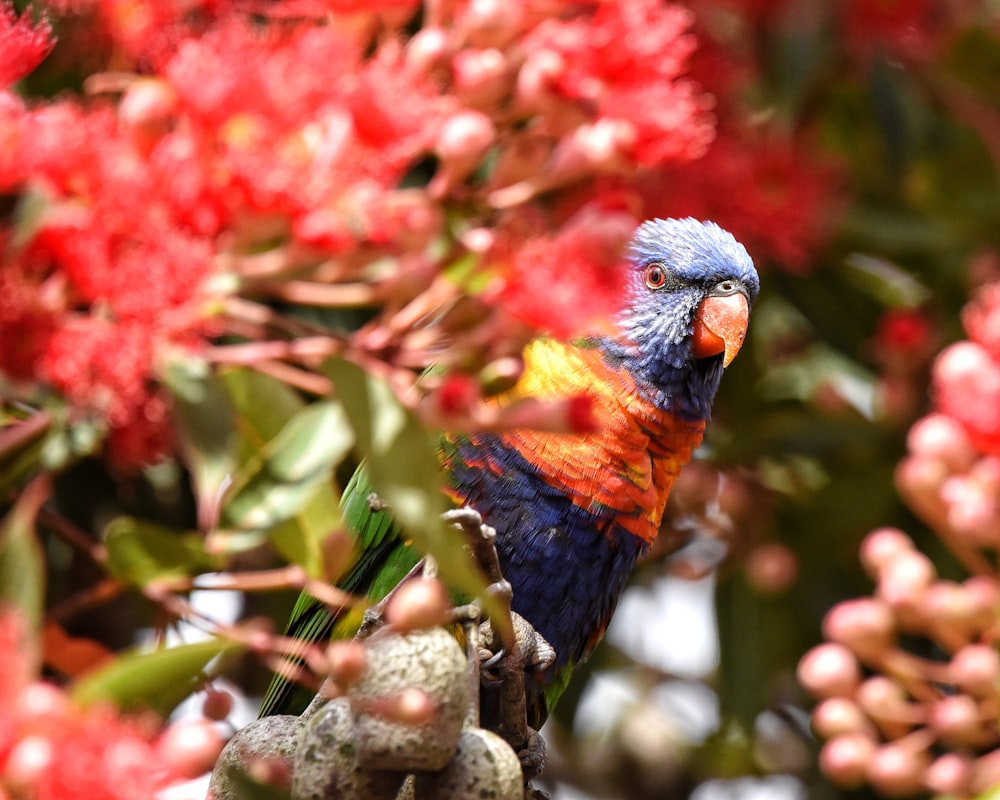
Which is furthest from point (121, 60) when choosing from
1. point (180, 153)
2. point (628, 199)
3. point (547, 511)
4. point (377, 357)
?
point (547, 511)

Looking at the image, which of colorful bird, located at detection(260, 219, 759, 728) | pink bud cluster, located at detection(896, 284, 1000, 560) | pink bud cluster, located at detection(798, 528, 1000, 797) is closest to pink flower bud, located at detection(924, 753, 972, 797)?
pink bud cluster, located at detection(798, 528, 1000, 797)

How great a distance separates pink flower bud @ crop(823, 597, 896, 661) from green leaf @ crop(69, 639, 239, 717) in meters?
0.85

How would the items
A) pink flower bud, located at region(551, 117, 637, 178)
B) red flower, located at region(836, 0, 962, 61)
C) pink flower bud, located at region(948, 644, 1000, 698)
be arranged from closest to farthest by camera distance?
pink flower bud, located at region(551, 117, 637, 178)
pink flower bud, located at region(948, 644, 1000, 698)
red flower, located at region(836, 0, 962, 61)

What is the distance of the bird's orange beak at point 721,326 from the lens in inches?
68.7

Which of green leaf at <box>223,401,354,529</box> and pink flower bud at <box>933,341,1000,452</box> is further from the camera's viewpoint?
pink flower bud at <box>933,341,1000,452</box>

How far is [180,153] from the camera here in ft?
3.58

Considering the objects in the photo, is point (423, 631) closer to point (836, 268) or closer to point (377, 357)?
point (377, 357)

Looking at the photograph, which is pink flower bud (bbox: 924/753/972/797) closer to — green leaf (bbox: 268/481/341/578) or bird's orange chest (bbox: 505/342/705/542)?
bird's orange chest (bbox: 505/342/705/542)

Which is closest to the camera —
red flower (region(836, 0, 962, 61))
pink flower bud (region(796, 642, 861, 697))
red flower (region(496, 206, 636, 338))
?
red flower (region(496, 206, 636, 338))

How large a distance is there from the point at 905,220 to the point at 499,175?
1.24 metres

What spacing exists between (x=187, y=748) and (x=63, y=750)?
0.10 meters

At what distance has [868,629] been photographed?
1638 millimetres

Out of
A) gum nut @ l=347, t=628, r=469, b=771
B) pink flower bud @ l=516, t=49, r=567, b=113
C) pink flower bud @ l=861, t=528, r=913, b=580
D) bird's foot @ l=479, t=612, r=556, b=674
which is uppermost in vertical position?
pink flower bud @ l=516, t=49, r=567, b=113

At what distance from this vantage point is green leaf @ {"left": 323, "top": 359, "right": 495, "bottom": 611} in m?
1.00
